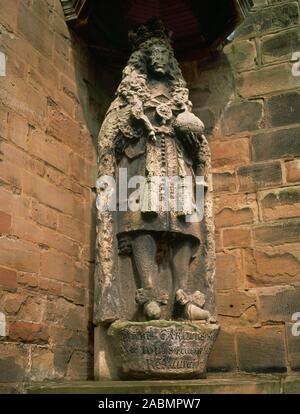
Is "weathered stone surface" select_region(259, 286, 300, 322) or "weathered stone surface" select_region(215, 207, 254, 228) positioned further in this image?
"weathered stone surface" select_region(215, 207, 254, 228)

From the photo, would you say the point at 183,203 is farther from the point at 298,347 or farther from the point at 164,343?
the point at 298,347

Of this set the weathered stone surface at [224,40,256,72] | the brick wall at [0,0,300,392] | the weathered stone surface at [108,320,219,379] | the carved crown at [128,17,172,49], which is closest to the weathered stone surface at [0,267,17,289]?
the brick wall at [0,0,300,392]

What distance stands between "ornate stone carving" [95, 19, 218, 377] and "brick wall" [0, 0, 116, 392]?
0.38 m

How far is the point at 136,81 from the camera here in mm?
3480

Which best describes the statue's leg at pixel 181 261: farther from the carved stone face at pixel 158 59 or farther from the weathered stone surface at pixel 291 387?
the carved stone face at pixel 158 59

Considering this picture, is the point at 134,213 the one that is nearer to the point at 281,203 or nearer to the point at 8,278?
the point at 8,278

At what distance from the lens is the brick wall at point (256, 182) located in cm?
367

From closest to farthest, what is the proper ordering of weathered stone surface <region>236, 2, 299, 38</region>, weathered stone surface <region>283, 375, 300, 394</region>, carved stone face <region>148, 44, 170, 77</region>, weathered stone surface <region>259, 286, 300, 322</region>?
weathered stone surface <region>283, 375, 300, 394</region> < carved stone face <region>148, 44, 170, 77</region> < weathered stone surface <region>259, 286, 300, 322</region> < weathered stone surface <region>236, 2, 299, 38</region>

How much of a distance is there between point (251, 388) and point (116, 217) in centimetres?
123

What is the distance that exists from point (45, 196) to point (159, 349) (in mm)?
1193

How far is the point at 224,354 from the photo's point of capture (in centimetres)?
371

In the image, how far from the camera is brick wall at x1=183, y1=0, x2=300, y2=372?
3670mm

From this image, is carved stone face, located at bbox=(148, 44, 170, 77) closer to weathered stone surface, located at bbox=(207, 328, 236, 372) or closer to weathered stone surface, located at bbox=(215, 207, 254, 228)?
weathered stone surface, located at bbox=(215, 207, 254, 228)

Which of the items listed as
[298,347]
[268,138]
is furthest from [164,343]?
[268,138]
